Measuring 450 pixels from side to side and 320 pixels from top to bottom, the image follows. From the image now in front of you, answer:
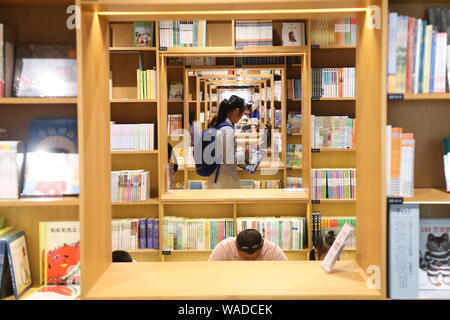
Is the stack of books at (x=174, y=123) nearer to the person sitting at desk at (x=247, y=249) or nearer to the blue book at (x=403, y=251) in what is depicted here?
the person sitting at desk at (x=247, y=249)

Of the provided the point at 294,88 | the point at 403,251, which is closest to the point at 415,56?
the point at 403,251

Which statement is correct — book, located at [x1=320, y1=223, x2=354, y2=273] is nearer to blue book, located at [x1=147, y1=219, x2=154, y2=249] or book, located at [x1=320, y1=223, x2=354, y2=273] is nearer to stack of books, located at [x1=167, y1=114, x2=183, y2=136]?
blue book, located at [x1=147, y1=219, x2=154, y2=249]

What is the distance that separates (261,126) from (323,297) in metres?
4.09

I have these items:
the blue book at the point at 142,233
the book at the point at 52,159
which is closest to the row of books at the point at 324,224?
the blue book at the point at 142,233

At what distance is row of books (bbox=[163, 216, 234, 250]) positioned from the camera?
4.34 metres

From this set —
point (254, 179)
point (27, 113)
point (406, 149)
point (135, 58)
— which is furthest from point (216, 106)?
point (406, 149)

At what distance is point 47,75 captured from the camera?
1.91 meters

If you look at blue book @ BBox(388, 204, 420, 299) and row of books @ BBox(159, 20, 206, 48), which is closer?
blue book @ BBox(388, 204, 420, 299)

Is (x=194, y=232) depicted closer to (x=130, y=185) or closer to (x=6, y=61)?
(x=130, y=185)

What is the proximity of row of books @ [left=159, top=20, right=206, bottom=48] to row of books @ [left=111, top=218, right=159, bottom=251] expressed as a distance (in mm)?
1602

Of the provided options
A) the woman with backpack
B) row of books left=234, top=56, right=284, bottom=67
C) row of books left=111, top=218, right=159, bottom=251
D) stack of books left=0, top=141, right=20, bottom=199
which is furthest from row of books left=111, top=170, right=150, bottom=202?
stack of books left=0, top=141, right=20, bottom=199

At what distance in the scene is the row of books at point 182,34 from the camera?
4.29 m

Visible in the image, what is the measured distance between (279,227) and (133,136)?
1.55 metres

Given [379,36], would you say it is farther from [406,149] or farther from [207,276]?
[207,276]
